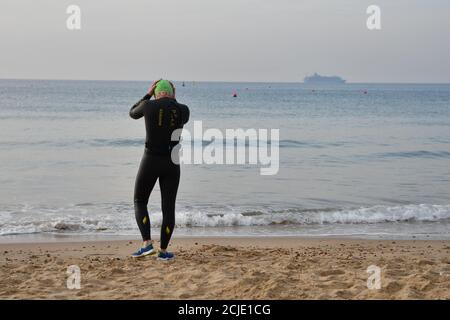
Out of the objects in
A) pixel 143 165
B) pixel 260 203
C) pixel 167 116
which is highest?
pixel 167 116

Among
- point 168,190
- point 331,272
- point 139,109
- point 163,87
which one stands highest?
point 163,87

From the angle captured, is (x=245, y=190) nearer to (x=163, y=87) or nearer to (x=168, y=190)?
(x=168, y=190)

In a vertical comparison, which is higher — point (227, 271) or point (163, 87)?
point (163, 87)

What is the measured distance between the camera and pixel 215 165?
17.2 m

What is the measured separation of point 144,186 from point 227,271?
4.22ft

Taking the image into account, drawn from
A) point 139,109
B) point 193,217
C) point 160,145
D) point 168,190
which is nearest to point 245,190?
point 193,217

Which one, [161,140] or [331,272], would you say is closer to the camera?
[331,272]

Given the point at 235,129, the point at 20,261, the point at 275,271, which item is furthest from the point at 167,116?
the point at 235,129

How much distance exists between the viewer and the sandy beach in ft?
17.2

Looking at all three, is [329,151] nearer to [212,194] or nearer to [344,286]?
[212,194]

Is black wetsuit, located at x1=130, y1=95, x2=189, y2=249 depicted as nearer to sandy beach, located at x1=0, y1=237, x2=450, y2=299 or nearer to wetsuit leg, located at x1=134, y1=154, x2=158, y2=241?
wetsuit leg, located at x1=134, y1=154, x2=158, y2=241

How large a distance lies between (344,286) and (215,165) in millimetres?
11787

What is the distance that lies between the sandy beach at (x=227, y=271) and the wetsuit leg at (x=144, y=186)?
1.36 ft

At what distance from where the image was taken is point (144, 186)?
21.2ft
